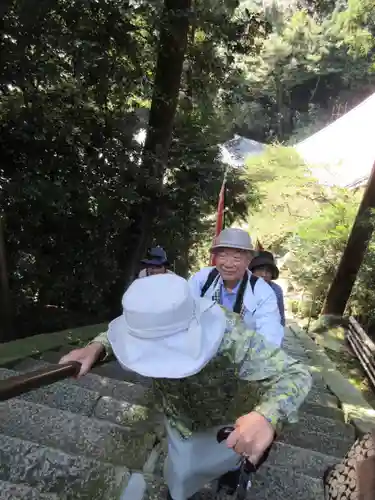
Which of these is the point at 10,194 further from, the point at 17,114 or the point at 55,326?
the point at 55,326

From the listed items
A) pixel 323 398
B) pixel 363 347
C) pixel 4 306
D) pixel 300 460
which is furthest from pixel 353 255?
pixel 300 460

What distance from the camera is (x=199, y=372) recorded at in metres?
2.07

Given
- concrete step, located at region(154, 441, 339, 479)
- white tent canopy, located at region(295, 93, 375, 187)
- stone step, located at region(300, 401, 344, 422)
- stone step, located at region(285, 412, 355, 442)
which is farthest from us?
white tent canopy, located at region(295, 93, 375, 187)

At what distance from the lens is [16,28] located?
5188 mm

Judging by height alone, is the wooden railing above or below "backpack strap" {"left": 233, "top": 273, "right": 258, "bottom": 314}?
below

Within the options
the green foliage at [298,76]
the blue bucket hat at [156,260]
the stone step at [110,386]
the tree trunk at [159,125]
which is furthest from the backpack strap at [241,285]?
the green foliage at [298,76]

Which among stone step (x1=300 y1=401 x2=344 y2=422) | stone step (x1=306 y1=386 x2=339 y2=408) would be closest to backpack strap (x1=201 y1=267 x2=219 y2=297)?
stone step (x1=300 y1=401 x2=344 y2=422)

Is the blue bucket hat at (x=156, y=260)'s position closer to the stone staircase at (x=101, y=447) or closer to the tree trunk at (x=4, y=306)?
the stone staircase at (x=101, y=447)

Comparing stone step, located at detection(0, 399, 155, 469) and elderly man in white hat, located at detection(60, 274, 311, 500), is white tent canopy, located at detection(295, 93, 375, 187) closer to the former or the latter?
stone step, located at detection(0, 399, 155, 469)

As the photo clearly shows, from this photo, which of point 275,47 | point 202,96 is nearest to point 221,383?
point 202,96

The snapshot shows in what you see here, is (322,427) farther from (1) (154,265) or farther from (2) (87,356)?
(2) (87,356)

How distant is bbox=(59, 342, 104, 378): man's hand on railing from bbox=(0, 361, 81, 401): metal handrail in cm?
2

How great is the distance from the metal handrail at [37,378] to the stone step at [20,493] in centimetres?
57

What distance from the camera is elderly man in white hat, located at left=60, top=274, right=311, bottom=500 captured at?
1747 mm
